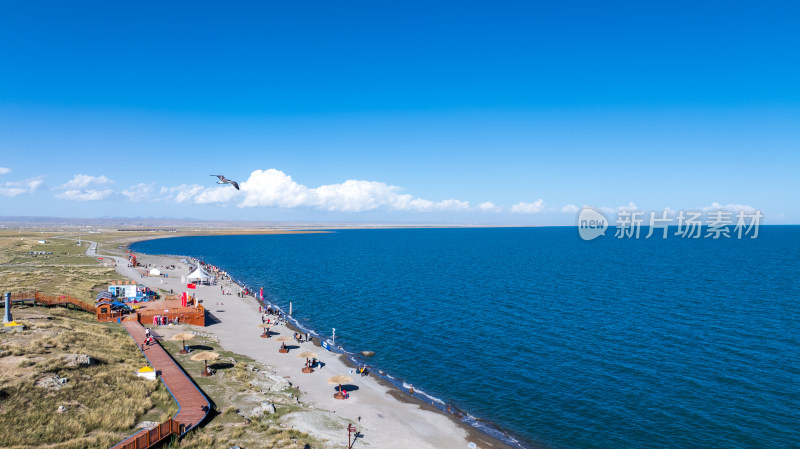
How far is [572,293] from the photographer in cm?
8188

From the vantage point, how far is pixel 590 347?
4841cm

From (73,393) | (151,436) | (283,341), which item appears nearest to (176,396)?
(73,393)

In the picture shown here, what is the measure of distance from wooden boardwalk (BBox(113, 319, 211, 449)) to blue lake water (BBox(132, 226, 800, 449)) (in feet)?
61.4

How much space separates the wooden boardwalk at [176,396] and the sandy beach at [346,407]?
18.6 feet

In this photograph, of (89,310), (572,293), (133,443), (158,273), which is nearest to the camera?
(133,443)

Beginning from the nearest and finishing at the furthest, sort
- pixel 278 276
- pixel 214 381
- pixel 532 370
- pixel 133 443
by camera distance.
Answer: pixel 133 443
pixel 214 381
pixel 532 370
pixel 278 276

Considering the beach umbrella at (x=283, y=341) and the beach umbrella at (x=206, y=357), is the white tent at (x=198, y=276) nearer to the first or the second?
the beach umbrella at (x=283, y=341)

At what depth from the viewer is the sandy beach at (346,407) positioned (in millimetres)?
27656

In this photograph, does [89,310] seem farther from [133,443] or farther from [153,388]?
[133,443]

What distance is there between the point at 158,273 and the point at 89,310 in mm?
41754

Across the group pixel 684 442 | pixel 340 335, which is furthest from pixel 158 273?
pixel 684 442

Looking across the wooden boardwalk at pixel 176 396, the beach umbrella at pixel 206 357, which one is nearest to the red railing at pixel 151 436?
the wooden boardwalk at pixel 176 396

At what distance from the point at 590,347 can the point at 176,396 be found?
141 feet

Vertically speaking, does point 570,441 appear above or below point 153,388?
below
